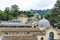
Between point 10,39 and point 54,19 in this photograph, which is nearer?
point 10,39

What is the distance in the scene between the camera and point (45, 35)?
5903 cm

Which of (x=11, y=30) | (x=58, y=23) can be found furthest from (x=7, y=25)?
(x=11, y=30)

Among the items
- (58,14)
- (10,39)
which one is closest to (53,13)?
(58,14)

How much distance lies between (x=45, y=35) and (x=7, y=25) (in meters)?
20.6

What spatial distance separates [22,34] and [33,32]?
2798 millimetres

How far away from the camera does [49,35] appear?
59.4 metres

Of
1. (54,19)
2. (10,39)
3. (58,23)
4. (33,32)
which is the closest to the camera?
(10,39)

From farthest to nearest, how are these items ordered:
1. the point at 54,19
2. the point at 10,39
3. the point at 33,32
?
the point at 54,19
the point at 33,32
the point at 10,39

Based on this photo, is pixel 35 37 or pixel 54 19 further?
pixel 54 19

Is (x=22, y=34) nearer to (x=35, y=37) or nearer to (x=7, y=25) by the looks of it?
(x=35, y=37)

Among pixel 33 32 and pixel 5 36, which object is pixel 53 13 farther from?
pixel 5 36

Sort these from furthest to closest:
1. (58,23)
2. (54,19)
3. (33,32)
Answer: (54,19) → (58,23) → (33,32)

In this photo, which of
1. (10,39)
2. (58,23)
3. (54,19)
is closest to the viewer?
(10,39)

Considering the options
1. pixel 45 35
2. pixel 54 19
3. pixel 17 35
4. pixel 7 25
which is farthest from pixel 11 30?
pixel 54 19
